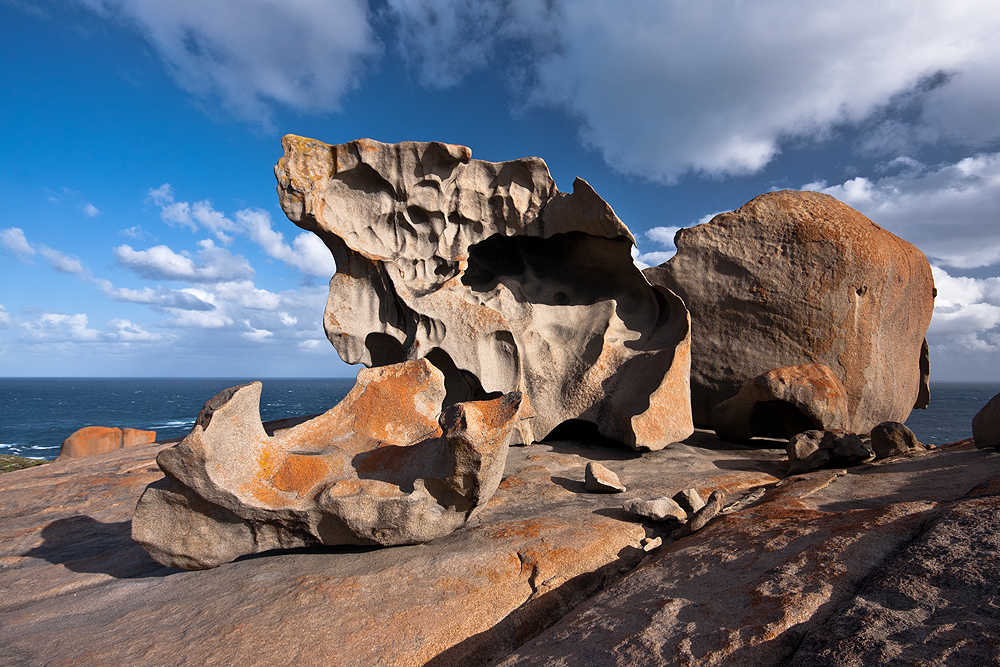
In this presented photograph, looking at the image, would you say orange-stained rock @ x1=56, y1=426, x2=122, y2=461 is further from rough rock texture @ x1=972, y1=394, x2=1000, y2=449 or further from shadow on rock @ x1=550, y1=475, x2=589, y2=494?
rough rock texture @ x1=972, y1=394, x2=1000, y2=449

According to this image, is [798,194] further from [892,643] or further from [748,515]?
[892,643]

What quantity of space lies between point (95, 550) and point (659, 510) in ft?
12.5

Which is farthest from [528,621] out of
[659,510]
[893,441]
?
[893,441]

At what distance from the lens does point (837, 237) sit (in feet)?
20.5

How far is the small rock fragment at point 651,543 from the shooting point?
2.89 meters

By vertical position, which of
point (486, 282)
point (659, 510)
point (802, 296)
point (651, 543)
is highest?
→ point (486, 282)

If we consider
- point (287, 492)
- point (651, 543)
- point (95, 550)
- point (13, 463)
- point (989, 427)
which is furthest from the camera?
point (13, 463)

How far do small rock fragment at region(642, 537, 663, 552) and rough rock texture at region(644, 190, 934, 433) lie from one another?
410cm

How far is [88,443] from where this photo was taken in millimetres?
11031

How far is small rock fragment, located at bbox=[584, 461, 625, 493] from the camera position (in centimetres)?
398

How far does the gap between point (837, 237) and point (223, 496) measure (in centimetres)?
677

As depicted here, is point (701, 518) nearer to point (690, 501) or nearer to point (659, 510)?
point (659, 510)

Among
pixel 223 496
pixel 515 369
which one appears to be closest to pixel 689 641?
pixel 223 496

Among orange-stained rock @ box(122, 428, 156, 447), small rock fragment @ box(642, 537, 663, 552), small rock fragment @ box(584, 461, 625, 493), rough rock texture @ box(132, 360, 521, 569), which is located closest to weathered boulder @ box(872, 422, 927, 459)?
small rock fragment @ box(584, 461, 625, 493)
